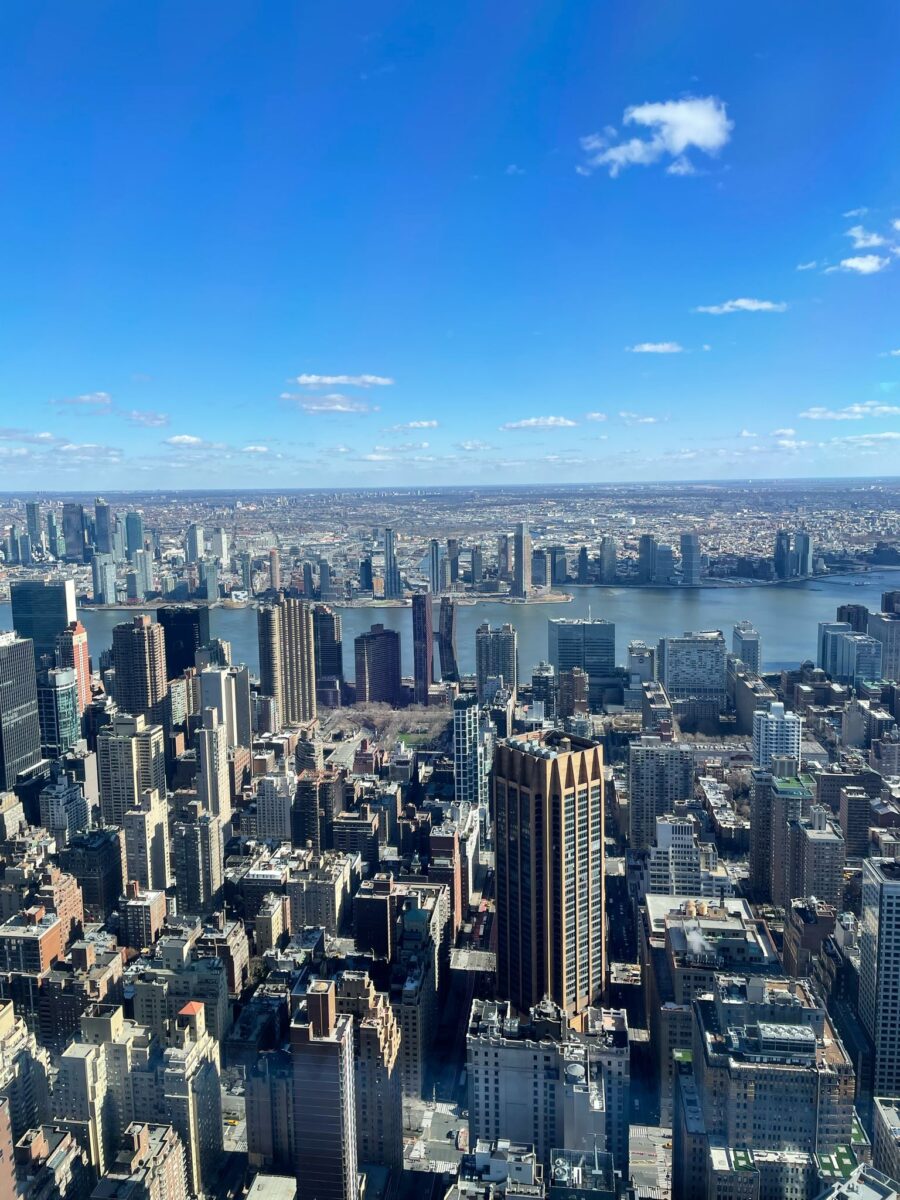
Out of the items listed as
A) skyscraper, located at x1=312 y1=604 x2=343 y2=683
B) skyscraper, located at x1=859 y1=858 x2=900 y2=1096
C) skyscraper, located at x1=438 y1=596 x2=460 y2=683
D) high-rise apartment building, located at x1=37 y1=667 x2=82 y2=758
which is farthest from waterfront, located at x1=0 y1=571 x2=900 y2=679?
skyscraper, located at x1=859 y1=858 x2=900 y2=1096

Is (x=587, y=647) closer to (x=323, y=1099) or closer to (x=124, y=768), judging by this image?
(x=124, y=768)

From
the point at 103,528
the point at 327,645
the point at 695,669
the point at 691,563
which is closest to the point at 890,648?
the point at 695,669

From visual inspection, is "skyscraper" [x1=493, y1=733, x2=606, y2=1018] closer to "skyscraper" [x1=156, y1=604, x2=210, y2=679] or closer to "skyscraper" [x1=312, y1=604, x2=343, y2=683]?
"skyscraper" [x1=156, y1=604, x2=210, y2=679]

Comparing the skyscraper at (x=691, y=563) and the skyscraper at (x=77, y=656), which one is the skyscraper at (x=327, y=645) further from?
the skyscraper at (x=691, y=563)

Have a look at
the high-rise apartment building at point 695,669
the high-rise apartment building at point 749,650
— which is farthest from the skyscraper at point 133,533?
the high-rise apartment building at point 749,650

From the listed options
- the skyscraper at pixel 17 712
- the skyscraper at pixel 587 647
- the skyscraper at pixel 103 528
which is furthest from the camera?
the skyscraper at pixel 103 528

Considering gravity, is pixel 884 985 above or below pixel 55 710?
below

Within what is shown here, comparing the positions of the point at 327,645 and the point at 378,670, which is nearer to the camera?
the point at 378,670
